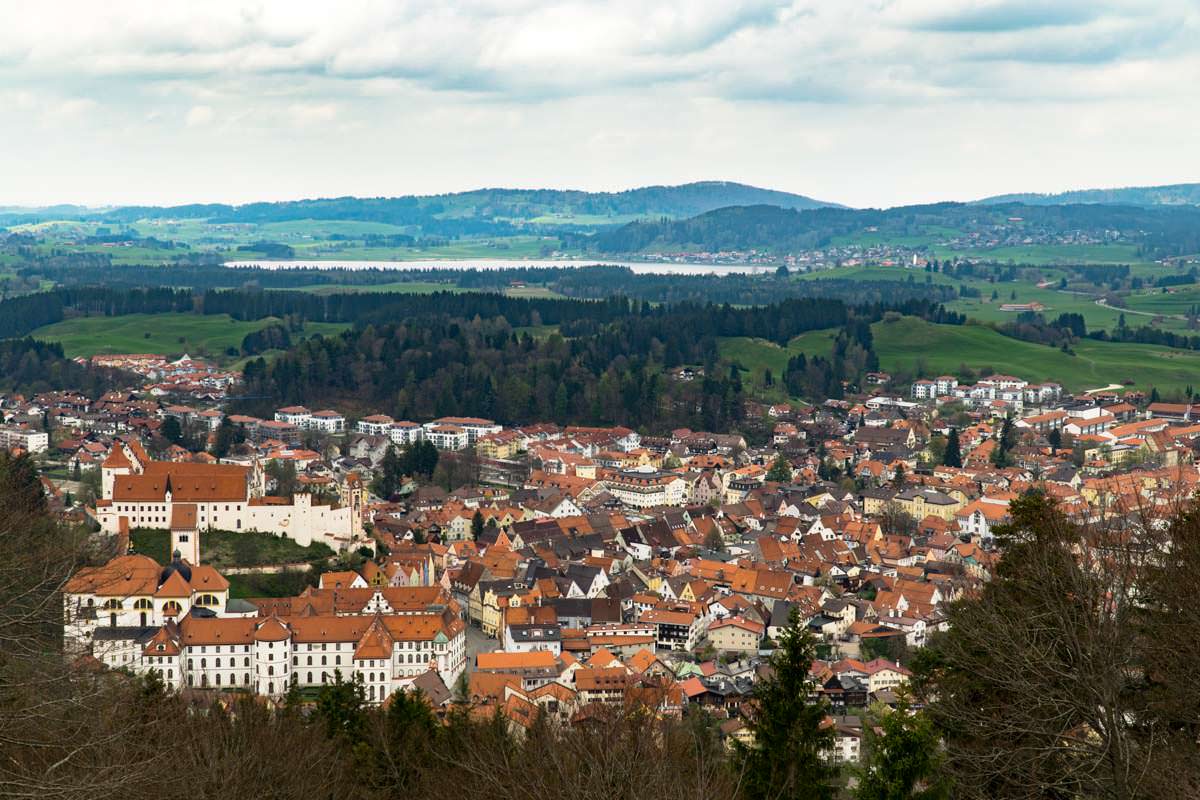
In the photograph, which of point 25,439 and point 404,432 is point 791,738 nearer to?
point 25,439

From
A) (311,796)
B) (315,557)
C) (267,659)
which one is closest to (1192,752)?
(311,796)

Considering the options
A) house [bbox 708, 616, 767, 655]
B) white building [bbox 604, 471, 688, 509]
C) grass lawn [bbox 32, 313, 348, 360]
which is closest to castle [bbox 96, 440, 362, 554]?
house [bbox 708, 616, 767, 655]

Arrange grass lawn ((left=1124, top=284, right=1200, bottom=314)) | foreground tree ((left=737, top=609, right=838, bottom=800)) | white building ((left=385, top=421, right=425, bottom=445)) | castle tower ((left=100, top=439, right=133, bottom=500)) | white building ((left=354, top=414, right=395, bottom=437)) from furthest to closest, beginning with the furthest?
grass lawn ((left=1124, top=284, right=1200, bottom=314)) → white building ((left=354, top=414, right=395, bottom=437)) → white building ((left=385, top=421, right=425, bottom=445)) → castle tower ((left=100, top=439, right=133, bottom=500)) → foreground tree ((left=737, top=609, right=838, bottom=800))

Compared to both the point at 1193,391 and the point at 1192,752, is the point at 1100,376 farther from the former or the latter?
the point at 1192,752

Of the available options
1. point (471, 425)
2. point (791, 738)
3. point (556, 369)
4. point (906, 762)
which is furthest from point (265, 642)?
→ point (556, 369)

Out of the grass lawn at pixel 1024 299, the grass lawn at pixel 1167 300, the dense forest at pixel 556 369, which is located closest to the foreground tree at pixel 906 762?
the dense forest at pixel 556 369

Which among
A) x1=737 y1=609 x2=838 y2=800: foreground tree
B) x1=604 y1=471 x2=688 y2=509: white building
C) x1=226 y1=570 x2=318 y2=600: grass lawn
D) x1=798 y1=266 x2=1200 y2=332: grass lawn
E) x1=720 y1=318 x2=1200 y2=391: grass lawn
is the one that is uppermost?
x1=737 y1=609 x2=838 y2=800: foreground tree

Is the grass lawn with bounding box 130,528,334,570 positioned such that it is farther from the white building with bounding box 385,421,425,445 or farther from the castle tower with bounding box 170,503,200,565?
the white building with bounding box 385,421,425,445
